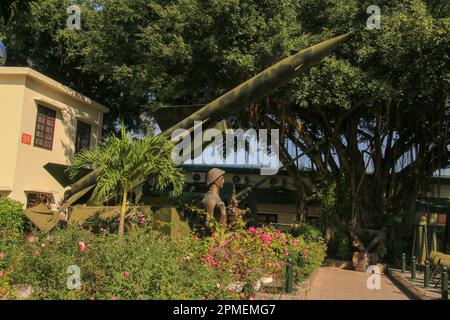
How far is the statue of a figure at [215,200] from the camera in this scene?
9.77m

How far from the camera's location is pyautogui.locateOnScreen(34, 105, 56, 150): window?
56.0 ft

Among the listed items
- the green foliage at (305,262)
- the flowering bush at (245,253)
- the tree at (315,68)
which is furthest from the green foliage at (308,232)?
the flowering bush at (245,253)

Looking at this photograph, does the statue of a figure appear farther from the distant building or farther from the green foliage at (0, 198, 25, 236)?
the distant building

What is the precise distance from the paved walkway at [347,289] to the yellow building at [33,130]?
9727 millimetres

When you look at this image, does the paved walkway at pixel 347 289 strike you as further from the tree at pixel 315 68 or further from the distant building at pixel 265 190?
the distant building at pixel 265 190

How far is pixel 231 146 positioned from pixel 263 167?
468cm

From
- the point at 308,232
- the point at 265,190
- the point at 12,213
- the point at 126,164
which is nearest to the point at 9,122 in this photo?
the point at 12,213

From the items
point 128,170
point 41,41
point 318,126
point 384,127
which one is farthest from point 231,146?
point 128,170

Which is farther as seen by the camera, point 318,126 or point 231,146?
point 231,146

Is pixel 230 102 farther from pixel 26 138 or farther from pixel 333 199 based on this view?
pixel 26 138

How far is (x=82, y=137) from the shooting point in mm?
19906

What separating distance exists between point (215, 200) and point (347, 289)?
11.9ft
